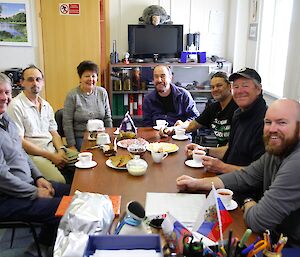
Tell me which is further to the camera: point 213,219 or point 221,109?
point 221,109

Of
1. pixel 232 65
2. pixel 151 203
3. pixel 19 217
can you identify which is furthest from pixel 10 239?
pixel 232 65

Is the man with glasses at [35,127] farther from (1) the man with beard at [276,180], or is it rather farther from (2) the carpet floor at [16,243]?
(1) the man with beard at [276,180]

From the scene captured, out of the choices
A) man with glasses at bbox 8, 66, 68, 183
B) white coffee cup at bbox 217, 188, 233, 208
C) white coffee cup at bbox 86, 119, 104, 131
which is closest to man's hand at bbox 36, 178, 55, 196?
man with glasses at bbox 8, 66, 68, 183

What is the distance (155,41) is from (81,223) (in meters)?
4.14

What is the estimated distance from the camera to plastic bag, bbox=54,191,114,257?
1.03 metres

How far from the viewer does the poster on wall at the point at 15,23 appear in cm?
466

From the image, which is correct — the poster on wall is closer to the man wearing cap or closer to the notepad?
the man wearing cap

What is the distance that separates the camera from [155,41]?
195 inches

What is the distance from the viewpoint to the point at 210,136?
173 inches

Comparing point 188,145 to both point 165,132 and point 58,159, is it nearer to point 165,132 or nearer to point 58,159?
point 165,132

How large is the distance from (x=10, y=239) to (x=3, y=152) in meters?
0.87

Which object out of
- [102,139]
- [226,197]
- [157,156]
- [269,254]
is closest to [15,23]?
[102,139]

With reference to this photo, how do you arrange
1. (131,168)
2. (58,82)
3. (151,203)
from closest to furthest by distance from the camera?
(151,203) < (131,168) < (58,82)

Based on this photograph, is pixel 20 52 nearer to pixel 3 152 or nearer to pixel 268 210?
pixel 3 152
